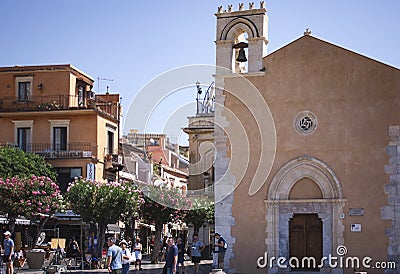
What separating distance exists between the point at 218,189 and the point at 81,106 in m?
21.0

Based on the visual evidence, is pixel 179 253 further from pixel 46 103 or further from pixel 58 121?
pixel 46 103

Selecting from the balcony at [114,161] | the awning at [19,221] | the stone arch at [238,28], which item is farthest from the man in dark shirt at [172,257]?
the balcony at [114,161]

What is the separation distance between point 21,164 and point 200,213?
10309 mm

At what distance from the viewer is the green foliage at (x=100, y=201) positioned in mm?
31438

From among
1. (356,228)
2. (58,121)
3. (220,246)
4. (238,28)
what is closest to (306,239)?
(356,228)

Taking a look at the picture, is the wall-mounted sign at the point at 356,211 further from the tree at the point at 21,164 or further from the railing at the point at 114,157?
the railing at the point at 114,157

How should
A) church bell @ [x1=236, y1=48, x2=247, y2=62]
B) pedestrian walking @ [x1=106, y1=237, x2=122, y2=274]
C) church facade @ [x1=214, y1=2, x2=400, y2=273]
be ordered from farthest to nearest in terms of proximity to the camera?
church bell @ [x1=236, y1=48, x2=247, y2=62] < church facade @ [x1=214, y1=2, x2=400, y2=273] < pedestrian walking @ [x1=106, y1=237, x2=122, y2=274]

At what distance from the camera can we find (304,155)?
23.8 m

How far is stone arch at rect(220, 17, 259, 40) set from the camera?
24.6 m

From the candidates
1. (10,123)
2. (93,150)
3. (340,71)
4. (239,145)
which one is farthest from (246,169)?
(10,123)

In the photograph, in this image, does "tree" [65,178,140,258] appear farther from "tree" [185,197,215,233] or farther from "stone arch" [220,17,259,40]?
"stone arch" [220,17,259,40]

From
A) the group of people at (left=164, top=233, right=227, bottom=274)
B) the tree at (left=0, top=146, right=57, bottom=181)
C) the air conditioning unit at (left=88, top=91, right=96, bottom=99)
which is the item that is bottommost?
the group of people at (left=164, top=233, right=227, bottom=274)

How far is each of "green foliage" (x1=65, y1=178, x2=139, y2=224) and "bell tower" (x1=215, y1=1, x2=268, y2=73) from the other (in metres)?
9.54

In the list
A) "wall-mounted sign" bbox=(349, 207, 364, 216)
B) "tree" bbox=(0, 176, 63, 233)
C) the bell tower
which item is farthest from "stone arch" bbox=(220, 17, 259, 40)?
"tree" bbox=(0, 176, 63, 233)
